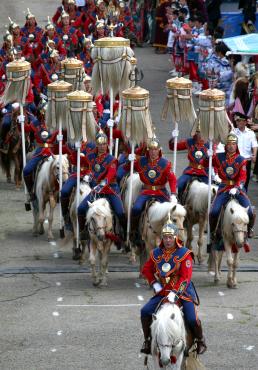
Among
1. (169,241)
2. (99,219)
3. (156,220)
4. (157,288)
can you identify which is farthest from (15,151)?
(157,288)

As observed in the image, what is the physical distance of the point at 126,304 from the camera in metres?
19.6

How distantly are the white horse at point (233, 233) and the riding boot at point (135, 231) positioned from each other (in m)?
1.23

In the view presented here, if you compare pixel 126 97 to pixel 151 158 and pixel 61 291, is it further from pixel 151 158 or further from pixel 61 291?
pixel 61 291

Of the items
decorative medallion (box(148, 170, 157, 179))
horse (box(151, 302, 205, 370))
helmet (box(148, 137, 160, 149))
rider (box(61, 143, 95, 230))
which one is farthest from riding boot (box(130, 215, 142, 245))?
horse (box(151, 302, 205, 370))

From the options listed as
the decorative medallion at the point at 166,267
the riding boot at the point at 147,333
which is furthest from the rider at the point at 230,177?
the riding boot at the point at 147,333

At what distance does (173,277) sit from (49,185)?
764cm

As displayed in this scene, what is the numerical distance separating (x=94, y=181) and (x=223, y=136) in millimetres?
2027

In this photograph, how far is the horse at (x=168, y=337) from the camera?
15.4m

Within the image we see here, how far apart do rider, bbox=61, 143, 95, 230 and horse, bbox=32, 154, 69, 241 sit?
100 cm

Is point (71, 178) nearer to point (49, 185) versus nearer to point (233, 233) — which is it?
point (49, 185)

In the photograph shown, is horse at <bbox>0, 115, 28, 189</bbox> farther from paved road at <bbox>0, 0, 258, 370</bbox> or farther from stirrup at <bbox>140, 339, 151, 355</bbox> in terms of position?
stirrup at <bbox>140, 339, 151, 355</bbox>

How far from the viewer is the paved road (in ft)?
56.6

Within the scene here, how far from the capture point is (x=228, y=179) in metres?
20.9

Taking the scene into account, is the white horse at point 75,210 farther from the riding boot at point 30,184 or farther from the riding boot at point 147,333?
the riding boot at point 147,333
